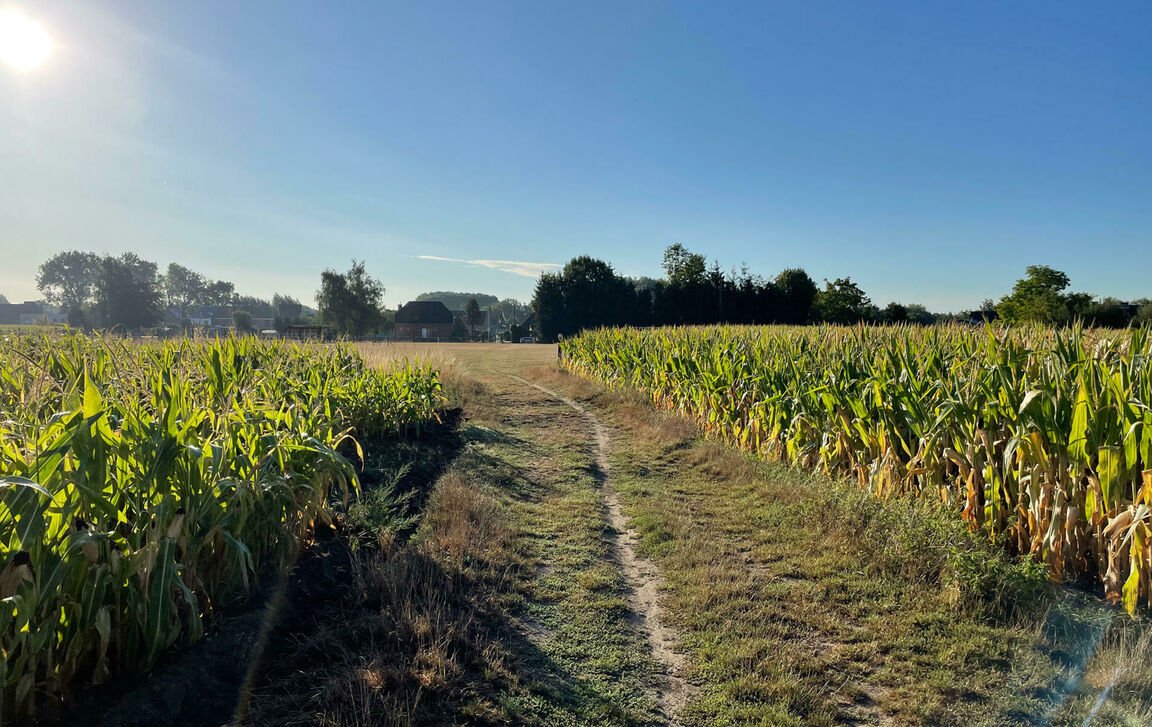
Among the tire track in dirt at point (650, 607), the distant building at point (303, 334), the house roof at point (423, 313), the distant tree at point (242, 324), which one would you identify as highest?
the house roof at point (423, 313)

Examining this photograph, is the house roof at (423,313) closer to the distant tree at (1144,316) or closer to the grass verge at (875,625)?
the distant tree at (1144,316)

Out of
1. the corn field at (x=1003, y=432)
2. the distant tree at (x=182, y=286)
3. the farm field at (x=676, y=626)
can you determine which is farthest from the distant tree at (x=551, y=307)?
the distant tree at (x=182, y=286)

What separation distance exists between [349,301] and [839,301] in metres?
47.0

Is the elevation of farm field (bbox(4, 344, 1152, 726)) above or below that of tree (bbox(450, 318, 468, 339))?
below

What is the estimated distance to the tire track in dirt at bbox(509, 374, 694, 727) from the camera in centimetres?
291

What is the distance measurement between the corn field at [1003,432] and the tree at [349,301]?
5288 centimetres

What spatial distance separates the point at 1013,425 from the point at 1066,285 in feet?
193

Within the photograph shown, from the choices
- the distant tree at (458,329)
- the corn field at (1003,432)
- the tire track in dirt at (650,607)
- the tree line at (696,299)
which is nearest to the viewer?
the tire track in dirt at (650,607)

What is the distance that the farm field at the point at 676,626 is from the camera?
2656 mm

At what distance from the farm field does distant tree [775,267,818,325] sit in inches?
1845

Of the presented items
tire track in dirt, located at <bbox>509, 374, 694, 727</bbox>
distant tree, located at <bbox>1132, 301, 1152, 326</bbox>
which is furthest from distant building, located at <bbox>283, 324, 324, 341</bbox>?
distant tree, located at <bbox>1132, 301, 1152, 326</bbox>

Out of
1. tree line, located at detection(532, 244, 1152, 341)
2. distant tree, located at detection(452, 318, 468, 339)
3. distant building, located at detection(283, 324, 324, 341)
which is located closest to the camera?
distant building, located at detection(283, 324, 324, 341)

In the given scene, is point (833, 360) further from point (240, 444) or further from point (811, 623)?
point (240, 444)

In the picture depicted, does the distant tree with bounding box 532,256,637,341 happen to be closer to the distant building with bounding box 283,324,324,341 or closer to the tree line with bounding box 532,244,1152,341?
the tree line with bounding box 532,244,1152,341
